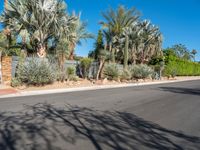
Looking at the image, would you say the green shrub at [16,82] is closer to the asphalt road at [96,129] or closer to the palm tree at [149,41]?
the asphalt road at [96,129]

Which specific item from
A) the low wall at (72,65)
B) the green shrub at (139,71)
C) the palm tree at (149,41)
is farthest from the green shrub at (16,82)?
the palm tree at (149,41)

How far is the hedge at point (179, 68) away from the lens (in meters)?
44.7

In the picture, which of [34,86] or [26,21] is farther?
[26,21]

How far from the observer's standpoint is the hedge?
44.7m

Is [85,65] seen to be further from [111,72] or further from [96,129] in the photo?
[96,129]

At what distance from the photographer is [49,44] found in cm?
2745

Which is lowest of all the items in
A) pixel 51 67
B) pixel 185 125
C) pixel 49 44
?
pixel 185 125

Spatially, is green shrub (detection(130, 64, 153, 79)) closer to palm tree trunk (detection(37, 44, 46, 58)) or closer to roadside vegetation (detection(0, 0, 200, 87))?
roadside vegetation (detection(0, 0, 200, 87))

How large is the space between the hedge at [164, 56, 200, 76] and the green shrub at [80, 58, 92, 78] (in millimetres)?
19093

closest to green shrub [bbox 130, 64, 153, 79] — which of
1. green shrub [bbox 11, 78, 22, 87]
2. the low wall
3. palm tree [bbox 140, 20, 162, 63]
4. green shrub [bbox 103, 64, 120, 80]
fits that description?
green shrub [bbox 103, 64, 120, 80]

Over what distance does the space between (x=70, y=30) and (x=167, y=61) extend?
25.1 m

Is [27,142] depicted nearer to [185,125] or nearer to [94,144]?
[94,144]

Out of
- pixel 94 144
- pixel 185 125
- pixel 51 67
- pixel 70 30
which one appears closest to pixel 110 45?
pixel 70 30

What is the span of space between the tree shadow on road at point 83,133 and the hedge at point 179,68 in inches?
1456
